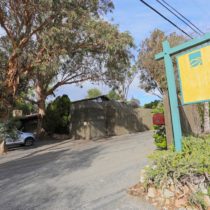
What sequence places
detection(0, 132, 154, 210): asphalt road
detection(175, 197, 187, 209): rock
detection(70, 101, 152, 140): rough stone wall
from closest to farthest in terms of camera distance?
detection(175, 197, 187, 209): rock, detection(0, 132, 154, 210): asphalt road, detection(70, 101, 152, 140): rough stone wall

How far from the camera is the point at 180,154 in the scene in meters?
5.33

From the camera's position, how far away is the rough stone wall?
846 inches

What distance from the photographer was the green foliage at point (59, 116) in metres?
23.7

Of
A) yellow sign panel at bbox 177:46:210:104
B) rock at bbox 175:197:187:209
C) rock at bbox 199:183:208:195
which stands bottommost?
rock at bbox 175:197:187:209

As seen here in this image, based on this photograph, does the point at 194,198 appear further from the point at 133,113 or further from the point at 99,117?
the point at 133,113

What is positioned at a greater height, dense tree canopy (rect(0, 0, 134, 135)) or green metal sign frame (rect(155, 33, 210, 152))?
dense tree canopy (rect(0, 0, 134, 135))

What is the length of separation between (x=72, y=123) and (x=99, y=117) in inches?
95.0

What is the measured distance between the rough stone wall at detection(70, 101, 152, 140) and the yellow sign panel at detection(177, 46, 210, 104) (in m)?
15.8

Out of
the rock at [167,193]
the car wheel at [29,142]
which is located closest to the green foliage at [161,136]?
the rock at [167,193]

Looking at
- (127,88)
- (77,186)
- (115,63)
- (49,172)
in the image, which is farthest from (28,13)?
(127,88)

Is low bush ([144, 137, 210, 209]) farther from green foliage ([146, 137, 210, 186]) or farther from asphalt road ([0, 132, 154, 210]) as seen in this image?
asphalt road ([0, 132, 154, 210])

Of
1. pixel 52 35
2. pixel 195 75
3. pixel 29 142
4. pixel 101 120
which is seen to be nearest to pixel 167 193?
pixel 195 75

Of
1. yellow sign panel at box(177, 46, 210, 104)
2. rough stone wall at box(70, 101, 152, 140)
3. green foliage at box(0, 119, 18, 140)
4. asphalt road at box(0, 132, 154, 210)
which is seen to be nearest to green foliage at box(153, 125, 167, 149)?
asphalt road at box(0, 132, 154, 210)

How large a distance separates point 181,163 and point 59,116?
64.7 feet
